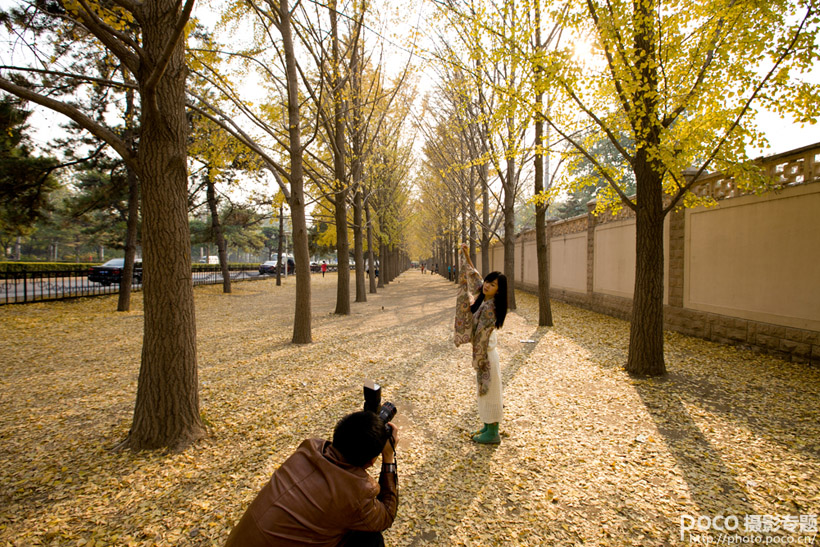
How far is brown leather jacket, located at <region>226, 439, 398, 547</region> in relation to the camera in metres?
1.46

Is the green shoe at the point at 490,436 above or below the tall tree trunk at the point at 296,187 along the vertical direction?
below

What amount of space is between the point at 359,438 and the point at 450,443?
7.52ft

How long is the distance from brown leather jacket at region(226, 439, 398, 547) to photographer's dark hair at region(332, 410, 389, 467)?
41 mm

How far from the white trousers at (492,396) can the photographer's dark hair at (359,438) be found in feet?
6.36

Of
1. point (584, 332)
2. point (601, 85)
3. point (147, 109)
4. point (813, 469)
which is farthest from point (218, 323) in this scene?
point (813, 469)

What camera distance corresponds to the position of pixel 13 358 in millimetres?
6473

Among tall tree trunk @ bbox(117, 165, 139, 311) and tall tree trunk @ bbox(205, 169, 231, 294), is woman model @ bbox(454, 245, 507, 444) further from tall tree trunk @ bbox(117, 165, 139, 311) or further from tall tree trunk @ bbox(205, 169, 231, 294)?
tall tree trunk @ bbox(205, 169, 231, 294)

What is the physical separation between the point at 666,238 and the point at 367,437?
379 inches

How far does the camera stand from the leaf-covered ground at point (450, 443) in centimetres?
252

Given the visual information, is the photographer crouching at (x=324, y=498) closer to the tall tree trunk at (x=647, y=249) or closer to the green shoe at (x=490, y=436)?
the green shoe at (x=490, y=436)

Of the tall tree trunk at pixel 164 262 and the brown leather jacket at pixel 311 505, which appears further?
the tall tree trunk at pixel 164 262

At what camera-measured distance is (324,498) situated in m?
1.51

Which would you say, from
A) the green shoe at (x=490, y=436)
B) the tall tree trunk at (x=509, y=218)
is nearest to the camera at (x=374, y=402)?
the green shoe at (x=490, y=436)

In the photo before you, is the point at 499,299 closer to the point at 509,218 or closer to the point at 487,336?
the point at 487,336
